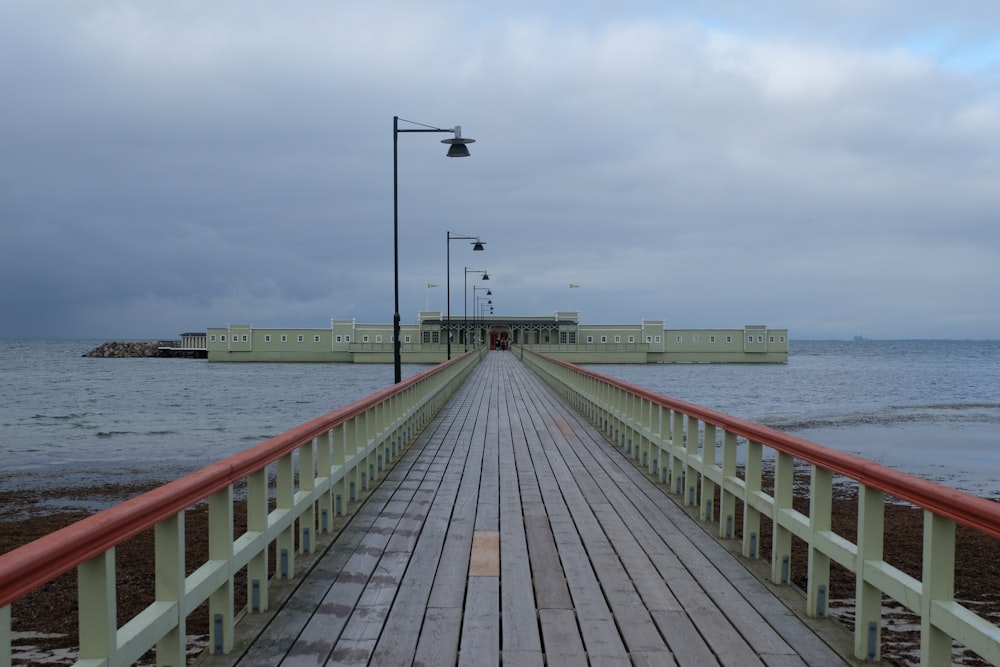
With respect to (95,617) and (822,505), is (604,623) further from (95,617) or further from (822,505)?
(95,617)

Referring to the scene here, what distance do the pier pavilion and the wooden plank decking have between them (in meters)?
102

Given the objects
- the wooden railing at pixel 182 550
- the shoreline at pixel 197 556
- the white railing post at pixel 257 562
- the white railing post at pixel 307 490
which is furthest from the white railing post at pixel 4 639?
the shoreline at pixel 197 556

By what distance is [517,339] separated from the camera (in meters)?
122

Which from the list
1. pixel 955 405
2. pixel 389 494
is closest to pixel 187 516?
pixel 389 494

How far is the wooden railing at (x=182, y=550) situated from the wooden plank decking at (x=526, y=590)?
1.10ft

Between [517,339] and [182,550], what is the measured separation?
117682mm

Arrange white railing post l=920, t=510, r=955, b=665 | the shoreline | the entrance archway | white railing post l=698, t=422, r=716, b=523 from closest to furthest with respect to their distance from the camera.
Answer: white railing post l=920, t=510, r=955, b=665 < the shoreline < white railing post l=698, t=422, r=716, b=523 < the entrance archway

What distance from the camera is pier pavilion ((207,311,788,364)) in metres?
114

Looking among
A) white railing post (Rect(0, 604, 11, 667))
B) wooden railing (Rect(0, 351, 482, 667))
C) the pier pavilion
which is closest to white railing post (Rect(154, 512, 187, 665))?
wooden railing (Rect(0, 351, 482, 667))

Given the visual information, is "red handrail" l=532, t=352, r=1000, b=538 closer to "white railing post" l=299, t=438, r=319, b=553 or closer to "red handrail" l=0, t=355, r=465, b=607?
"red handrail" l=0, t=355, r=465, b=607

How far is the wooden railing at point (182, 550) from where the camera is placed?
2951 millimetres

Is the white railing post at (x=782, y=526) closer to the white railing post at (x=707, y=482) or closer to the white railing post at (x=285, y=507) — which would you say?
the white railing post at (x=707, y=482)

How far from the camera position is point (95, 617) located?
327cm

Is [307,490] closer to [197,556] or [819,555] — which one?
[819,555]
